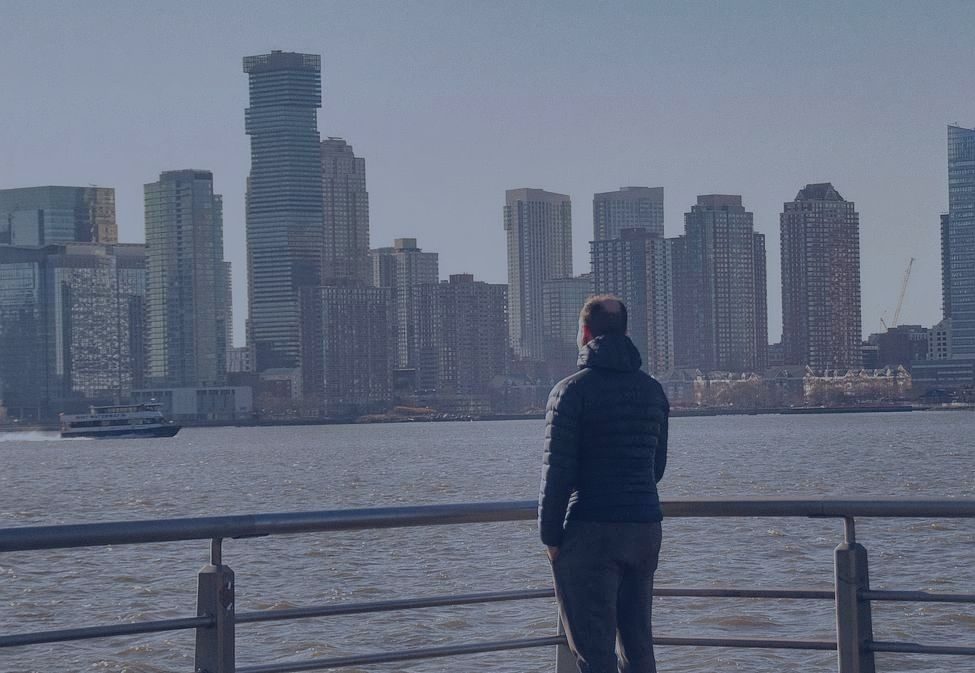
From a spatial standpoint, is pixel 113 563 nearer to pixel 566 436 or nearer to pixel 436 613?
pixel 436 613

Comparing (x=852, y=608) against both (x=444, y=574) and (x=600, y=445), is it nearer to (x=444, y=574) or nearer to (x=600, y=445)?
(x=600, y=445)

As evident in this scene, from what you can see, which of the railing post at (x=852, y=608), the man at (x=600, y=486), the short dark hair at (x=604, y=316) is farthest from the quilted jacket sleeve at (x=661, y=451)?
the railing post at (x=852, y=608)

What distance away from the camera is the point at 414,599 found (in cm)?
649

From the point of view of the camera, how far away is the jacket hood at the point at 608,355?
636cm

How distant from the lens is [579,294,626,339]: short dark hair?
6461mm

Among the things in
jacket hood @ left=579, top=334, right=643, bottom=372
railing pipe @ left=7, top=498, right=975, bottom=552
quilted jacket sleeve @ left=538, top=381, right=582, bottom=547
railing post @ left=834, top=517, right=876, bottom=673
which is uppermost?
jacket hood @ left=579, top=334, right=643, bottom=372

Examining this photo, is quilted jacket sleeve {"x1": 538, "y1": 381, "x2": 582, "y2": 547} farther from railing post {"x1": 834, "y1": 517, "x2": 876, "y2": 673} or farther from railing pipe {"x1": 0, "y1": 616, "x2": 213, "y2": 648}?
railing pipe {"x1": 0, "y1": 616, "x2": 213, "y2": 648}

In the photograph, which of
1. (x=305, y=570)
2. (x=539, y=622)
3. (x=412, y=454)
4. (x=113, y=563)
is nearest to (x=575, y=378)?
(x=539, y=622)

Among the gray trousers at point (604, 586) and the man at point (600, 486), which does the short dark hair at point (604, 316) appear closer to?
the man at point (600, 486)

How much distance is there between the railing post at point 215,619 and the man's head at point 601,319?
1.65 metres

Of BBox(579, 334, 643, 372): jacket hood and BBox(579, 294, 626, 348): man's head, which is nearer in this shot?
BBox(579, 334, 643, 372): jacket hood

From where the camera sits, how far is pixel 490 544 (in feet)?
97.0

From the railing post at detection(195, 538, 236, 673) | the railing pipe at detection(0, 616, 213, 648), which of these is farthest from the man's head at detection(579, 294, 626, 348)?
the railing pipe at detection(0, 616, 213, 648)

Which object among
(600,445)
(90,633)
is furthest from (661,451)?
(90,633)
